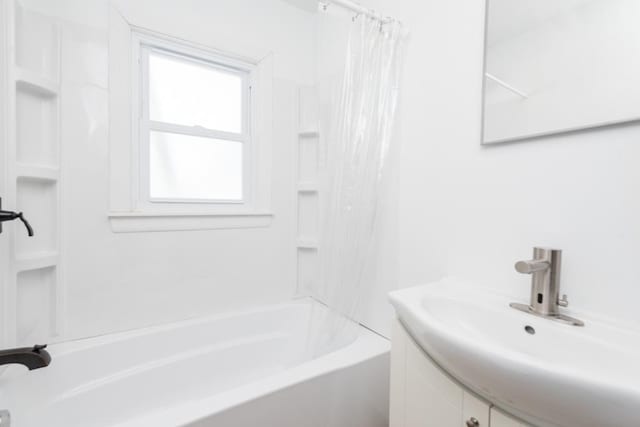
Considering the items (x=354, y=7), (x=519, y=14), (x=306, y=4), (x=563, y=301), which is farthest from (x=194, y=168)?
(x=563, y=301)

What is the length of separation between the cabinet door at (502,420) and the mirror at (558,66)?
758mm

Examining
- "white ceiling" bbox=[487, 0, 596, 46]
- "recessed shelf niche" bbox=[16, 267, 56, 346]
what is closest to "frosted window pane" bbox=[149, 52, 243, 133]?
"recessed shelf niche" bbox=[16, 267, 56, 346]

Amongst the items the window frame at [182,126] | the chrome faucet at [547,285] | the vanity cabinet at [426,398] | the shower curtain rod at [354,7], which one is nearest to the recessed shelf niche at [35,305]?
the window frame at [182,126]

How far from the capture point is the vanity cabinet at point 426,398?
0.63m

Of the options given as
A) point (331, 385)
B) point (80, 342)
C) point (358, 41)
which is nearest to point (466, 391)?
point (331, 385)

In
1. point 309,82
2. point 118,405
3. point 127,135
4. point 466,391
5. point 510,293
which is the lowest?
point 118,405

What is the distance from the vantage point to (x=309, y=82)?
200 cm

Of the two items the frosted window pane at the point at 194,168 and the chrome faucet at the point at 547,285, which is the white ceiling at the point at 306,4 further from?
the chrome faucet at the point at 547,285

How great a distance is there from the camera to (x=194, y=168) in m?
1.73

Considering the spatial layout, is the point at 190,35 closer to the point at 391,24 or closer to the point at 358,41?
the point at 358,41

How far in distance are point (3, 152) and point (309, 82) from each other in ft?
5.32

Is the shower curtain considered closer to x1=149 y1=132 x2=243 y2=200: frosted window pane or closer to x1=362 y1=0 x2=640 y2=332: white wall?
x1=362 y1=0 x2=640 y2=332: white wall

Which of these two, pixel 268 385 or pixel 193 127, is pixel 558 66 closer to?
pixel 268 385

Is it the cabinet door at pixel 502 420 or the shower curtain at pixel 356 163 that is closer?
the cabinet door at pixel 502 420
